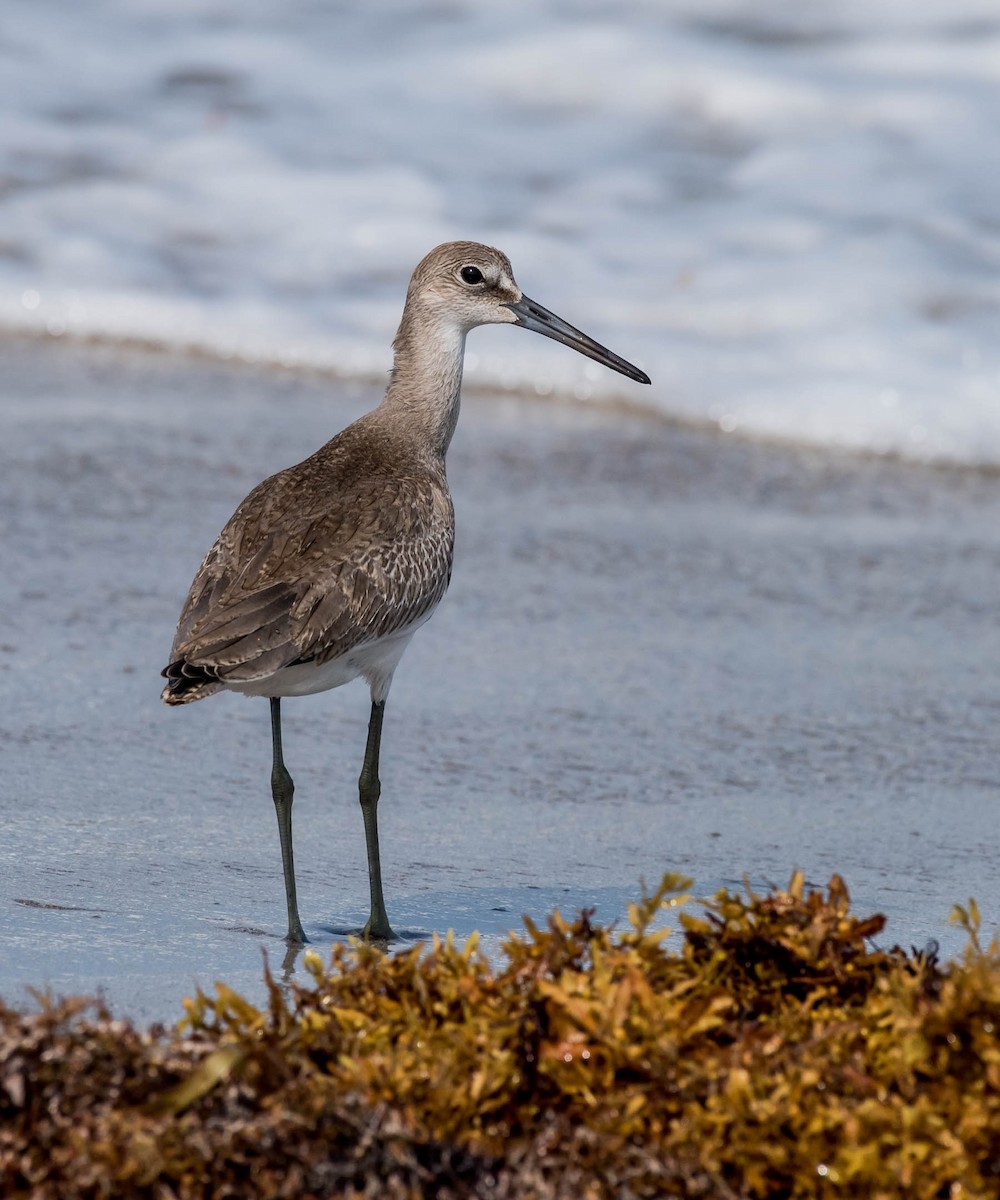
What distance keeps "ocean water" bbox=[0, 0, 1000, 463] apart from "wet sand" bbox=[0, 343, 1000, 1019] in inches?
28.0

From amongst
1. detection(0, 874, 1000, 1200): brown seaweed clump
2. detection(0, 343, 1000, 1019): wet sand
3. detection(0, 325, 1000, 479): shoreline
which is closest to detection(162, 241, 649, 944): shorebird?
detection(0, 343, 1000, 1019): wet sand

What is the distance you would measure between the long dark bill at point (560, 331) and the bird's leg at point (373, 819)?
1.39m

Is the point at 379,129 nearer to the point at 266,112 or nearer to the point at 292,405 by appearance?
the point at 266,112

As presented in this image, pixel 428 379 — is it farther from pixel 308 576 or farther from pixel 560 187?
pixel 560 187

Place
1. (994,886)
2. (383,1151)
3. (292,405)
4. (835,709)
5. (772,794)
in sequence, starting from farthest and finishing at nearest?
1. (292,405)
2. (835,709)
3. (772,794)
4. (994,886)
5. (383,1151)

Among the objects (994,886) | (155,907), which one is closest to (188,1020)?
(155,907)

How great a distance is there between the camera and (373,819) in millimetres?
3725

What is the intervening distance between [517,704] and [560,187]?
4664mm

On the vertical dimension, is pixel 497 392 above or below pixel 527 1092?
above

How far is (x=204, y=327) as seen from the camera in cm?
775

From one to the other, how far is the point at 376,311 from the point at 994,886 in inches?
189

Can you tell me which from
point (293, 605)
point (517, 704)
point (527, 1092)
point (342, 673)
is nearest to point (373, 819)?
point (342, 673)

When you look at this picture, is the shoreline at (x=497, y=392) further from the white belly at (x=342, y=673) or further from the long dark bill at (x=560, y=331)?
the white belly at (x=342, y=673)

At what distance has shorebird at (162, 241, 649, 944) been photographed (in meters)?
3.57
